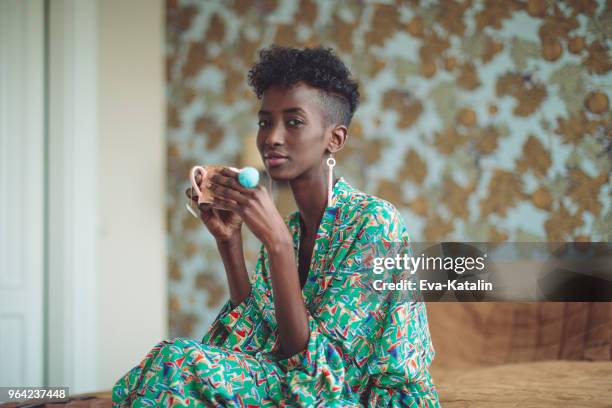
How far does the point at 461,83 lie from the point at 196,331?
216 centimetres

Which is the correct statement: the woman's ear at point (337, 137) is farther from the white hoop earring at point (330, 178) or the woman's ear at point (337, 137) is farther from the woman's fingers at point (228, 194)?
the woman's fingers at point (228, 194)

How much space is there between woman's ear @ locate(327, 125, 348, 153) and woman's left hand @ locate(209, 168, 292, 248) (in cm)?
28

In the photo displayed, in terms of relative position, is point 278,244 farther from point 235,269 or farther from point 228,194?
point 235,269

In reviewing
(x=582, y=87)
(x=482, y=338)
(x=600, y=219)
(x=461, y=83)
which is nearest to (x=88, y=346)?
(x=482, y=338)

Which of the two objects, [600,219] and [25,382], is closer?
[25,382]

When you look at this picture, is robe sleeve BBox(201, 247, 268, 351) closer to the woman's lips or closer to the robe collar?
the robe collar

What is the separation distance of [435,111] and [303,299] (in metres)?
2.46

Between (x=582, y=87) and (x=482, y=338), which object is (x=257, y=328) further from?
(x=582, y=87)

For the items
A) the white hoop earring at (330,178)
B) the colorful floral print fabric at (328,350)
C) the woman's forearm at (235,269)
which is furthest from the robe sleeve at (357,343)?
the woman's forearm at (235,269)

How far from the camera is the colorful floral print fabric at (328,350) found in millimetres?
1041

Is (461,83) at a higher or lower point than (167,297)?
higher

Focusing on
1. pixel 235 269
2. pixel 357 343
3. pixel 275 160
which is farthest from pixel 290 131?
pixel 357 343

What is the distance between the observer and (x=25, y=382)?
280 cm

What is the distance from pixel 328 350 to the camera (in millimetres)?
1104
